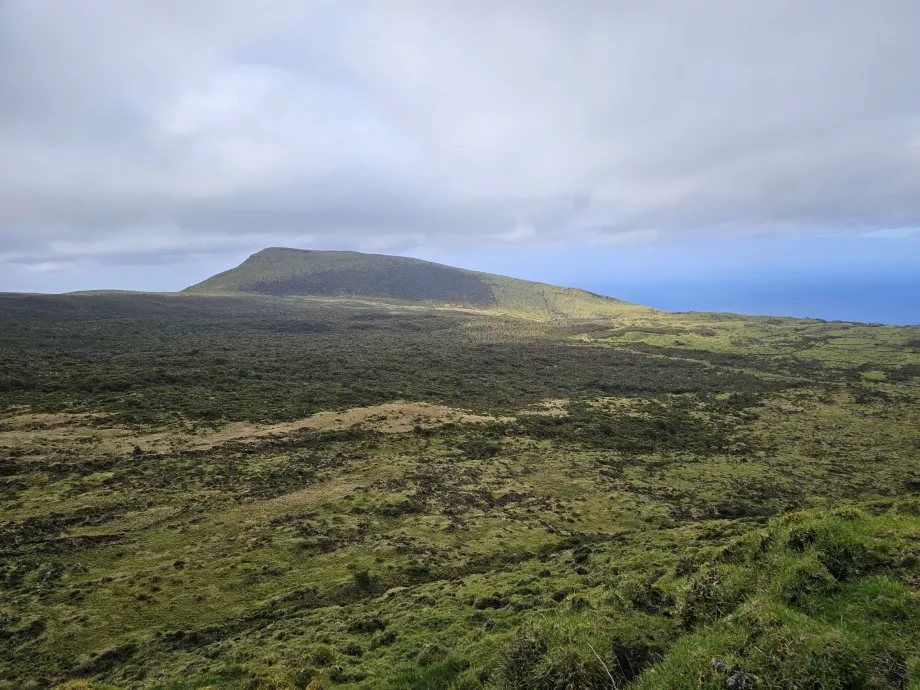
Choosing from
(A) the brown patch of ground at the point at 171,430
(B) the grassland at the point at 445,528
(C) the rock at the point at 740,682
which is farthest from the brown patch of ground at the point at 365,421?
(C) the rock at the point at 740,682

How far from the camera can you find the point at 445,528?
20703 mm

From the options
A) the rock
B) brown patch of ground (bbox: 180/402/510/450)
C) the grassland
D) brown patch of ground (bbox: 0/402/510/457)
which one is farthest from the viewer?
brown patch of ground (bbox: 180/402/510/450)

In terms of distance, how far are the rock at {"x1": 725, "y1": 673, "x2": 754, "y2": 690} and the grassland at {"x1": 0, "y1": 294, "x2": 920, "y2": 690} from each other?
0.04 metres

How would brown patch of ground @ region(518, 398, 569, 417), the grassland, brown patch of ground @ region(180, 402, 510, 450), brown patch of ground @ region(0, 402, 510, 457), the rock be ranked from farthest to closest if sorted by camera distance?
1. brown patch of ground @ region(518, 398, 569, 417)
2. brown patch of ground @ region(180, 402, 510, 450)
3. brown patch of ground @ region(0, 402, 510, 457)
4. the grassland
5. the rock

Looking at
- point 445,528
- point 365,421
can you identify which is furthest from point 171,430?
point 445,528

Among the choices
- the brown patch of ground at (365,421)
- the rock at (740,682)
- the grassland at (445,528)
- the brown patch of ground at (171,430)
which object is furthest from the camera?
the brown patch of ground at (365,421)

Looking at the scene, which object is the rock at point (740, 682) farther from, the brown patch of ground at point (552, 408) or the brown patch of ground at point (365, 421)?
the brown patch of ground at point (552, 408)

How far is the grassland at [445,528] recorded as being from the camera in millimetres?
8617

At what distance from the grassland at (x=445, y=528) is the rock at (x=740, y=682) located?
4 cm

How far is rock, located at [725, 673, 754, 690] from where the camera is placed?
6.14 m

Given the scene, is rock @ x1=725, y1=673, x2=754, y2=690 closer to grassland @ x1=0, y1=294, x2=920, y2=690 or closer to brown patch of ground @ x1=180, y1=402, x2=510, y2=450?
grassland @ x1=0, y1=294, x2=920, y2=690

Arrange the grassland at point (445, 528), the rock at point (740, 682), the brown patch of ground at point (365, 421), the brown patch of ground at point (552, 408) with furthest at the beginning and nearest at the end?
the brown patch of ground at point (552, 408) → the brown patch of ground at point (365, 421) → the grassland at point (445, 528) → the rock at point (740, 682)

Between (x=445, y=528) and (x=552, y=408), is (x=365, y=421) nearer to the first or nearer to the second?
(x=445, y=528)

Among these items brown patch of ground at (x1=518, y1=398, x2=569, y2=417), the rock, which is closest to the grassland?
the rock
